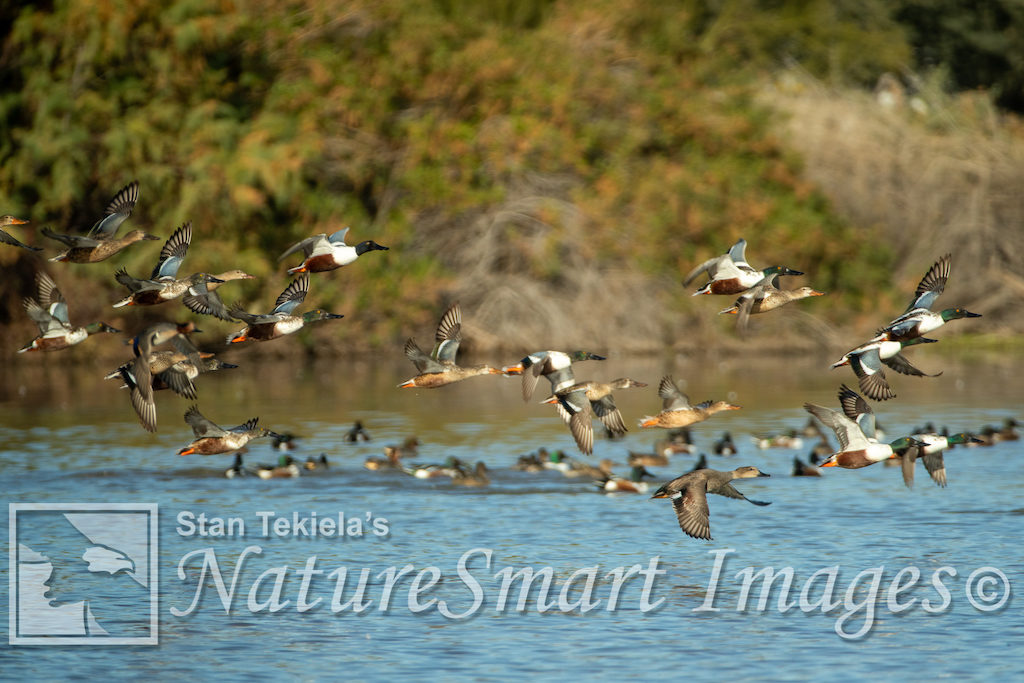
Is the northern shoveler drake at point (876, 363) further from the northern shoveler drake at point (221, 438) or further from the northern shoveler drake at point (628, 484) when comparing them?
the northern shoveler drake at point (628, 484)

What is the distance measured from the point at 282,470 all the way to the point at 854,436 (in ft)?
31.3

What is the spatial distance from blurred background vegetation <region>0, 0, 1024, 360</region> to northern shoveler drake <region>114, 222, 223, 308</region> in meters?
21.1

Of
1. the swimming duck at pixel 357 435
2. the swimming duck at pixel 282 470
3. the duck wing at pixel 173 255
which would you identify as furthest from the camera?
the swimming duck at pixel 357 435

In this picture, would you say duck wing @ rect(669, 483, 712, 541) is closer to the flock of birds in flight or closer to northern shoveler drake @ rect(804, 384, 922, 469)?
the flock of birds in flight

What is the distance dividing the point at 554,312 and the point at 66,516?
65.6 ft

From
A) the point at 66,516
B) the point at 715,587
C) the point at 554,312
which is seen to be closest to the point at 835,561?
the point at 715,587

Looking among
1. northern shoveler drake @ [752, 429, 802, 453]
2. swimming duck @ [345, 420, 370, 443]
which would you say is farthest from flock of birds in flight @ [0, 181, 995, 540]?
swimming duck @ [345, 420, 370, 443]

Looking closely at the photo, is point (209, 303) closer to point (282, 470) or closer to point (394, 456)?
point (282, 470)

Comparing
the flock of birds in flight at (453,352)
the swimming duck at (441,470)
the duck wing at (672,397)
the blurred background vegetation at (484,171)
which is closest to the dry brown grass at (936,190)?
the blurred background vegetation at (484,171)

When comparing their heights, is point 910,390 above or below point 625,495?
below

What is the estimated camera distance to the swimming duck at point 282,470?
812 inches

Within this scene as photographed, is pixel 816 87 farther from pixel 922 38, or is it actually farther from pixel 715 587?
pixel 715 587

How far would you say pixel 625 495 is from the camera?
19312 mm

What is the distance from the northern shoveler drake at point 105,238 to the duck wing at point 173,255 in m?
0.18
